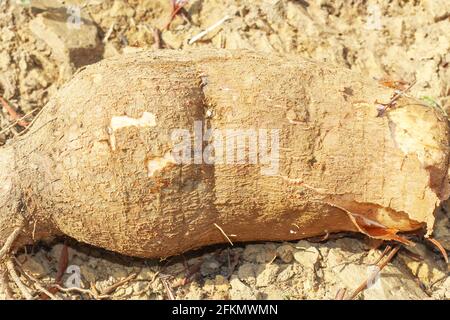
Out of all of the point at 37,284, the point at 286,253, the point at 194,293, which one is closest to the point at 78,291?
the point at 37,284

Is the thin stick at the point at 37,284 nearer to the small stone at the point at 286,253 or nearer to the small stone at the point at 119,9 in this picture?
the small stone at the point at 286,253

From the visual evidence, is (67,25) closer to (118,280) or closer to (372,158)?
(118,280)

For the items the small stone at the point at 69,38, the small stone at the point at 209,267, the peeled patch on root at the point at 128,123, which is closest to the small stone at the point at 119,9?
the small stone at the point at 69,38

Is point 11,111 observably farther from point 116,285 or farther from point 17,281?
point 116,285

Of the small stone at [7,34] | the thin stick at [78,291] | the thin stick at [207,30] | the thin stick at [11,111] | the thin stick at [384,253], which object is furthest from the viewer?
the thin stick at [207,30]

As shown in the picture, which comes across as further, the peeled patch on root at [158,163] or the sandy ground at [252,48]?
the sandy ground at [252,48]

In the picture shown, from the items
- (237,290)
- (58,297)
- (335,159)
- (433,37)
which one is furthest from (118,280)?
(433,37)
